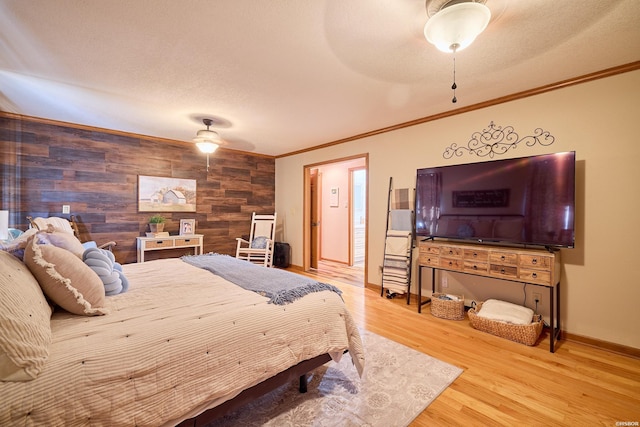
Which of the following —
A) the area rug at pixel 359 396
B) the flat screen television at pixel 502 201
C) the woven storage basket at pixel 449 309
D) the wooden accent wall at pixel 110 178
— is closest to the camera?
the area rug at pixel 359 396

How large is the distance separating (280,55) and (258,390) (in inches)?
88.4

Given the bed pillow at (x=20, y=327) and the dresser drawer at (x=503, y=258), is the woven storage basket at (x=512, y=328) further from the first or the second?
the bed pillow at (x=20, y=327)

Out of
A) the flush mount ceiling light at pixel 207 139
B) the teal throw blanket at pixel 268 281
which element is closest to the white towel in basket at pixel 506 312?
the teal throw blanket at pixel 268 281

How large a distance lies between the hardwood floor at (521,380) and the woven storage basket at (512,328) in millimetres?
53

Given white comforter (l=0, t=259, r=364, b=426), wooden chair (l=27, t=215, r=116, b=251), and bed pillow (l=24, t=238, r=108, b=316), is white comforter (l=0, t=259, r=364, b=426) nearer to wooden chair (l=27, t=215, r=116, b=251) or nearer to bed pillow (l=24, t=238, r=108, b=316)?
bed pillow (l=24, t=238, r=108, b=316)

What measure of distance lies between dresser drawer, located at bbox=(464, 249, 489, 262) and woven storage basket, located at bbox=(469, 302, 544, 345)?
1.82 feet

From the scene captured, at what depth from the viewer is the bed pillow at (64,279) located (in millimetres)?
1298

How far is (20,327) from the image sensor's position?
0.95 meters

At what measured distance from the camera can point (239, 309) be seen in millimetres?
1509

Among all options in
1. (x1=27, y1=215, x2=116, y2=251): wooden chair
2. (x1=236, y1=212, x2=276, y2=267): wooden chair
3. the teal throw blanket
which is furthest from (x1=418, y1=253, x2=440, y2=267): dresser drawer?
(x1=27, y1=215, x2=116, y2=251): wooden chair

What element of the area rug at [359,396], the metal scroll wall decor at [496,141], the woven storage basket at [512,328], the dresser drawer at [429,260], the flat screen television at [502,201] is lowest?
the area rug at [359,396]

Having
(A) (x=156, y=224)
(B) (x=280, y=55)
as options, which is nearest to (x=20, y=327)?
(B) (x=280, y=55)

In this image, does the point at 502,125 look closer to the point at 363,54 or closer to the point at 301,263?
the point at 363,54

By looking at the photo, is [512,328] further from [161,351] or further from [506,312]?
[161,351]
